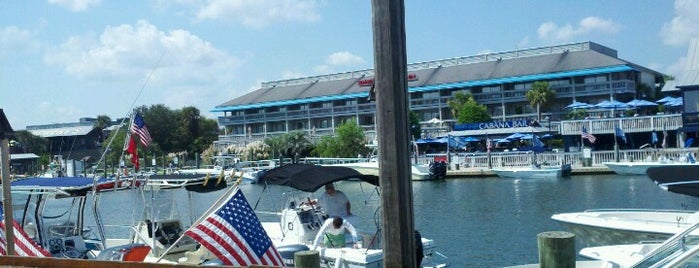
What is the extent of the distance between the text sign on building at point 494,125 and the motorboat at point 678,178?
60785mm

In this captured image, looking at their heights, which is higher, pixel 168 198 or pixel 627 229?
pixel 168 198

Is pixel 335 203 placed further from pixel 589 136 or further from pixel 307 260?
pixel 589 136

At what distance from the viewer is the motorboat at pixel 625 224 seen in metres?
17.3

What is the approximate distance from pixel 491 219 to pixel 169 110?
241ft

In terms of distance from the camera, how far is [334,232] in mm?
15648

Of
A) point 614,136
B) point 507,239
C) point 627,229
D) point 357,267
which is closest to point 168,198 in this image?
point 357,267

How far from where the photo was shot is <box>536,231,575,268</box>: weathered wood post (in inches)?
471

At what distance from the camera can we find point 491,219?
30.7 m

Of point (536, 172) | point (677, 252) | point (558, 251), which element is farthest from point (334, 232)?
point (536, 172)

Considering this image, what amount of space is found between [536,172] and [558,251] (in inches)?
1747

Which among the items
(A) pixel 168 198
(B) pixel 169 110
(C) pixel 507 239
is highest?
(B) pixel 169 110

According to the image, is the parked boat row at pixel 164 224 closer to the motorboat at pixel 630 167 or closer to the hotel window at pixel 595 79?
the motorboat at pixel 630 167

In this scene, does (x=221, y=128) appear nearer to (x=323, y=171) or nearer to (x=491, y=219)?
(x=491, y=219)

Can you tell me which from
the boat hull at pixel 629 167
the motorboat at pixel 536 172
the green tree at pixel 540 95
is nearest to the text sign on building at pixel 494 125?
the green tree at pixel 540 95
